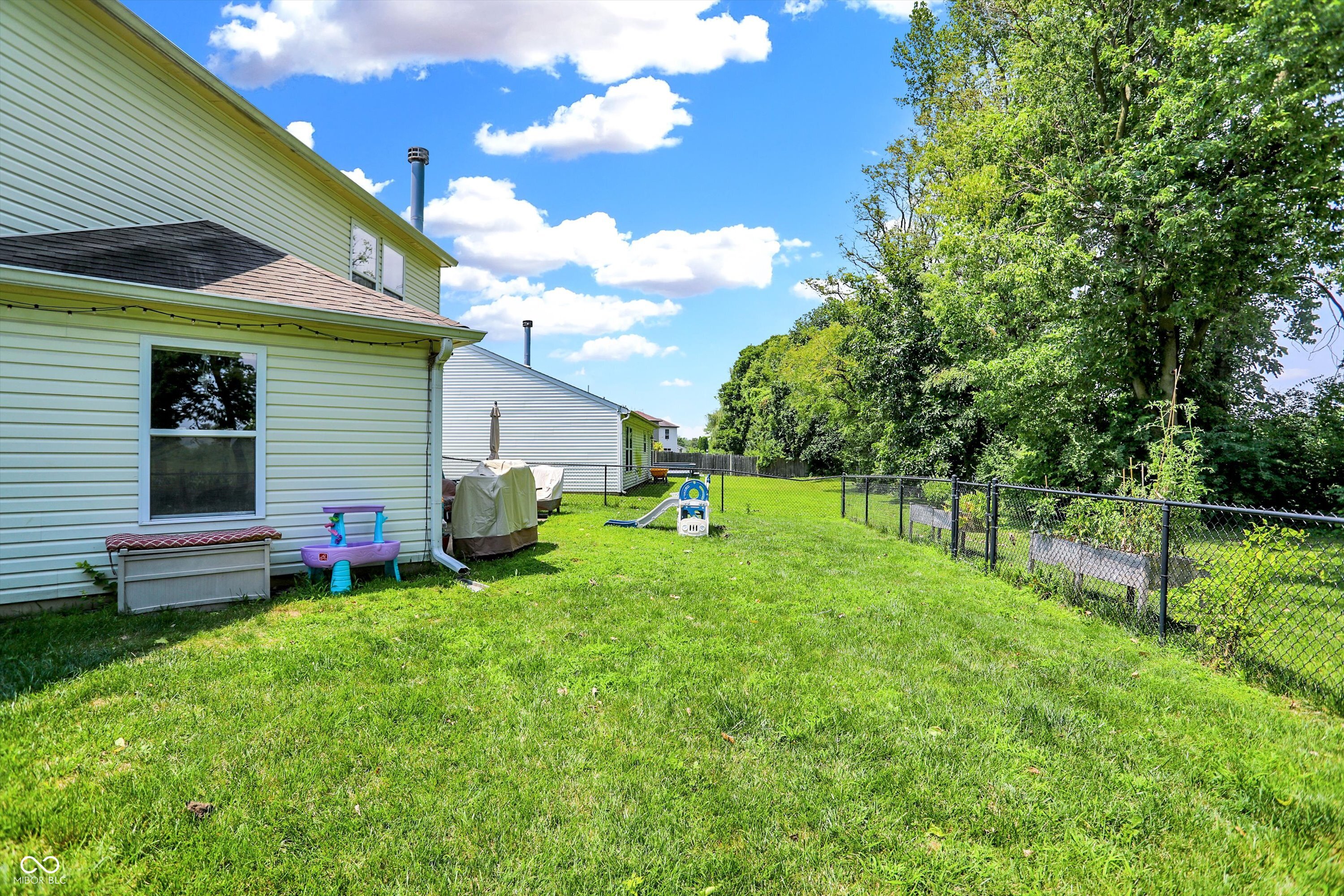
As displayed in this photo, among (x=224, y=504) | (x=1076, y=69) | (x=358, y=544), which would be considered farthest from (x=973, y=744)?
(x=1076, y=69)

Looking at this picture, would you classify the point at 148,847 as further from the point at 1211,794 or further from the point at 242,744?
the point at 1211,794

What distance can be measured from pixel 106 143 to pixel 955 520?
40.8ft

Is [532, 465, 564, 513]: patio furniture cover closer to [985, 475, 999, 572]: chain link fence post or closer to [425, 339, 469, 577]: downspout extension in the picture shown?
[425, 339, 469, 577]: downspout extension

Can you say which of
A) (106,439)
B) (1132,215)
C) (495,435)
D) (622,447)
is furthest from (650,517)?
(1132,215)

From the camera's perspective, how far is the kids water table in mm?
6543

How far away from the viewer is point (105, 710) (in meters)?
3.58

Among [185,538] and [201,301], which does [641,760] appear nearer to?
[185,538]

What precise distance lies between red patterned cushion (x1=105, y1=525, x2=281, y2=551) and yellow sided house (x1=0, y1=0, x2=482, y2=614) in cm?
4

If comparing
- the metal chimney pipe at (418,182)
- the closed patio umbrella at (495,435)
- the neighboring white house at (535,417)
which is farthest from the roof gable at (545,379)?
the closed patio umbrella at (495,435)

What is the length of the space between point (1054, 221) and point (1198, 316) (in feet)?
11.0

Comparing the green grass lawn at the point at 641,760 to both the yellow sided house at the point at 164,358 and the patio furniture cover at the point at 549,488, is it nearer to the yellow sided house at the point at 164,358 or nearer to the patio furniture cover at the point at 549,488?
the yellow sided house at the point at 164,358

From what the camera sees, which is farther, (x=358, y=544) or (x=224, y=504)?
(x=358, y=544)

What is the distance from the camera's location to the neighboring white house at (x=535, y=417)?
72.1 ft

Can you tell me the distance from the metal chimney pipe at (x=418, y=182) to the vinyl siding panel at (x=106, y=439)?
10276 mm
